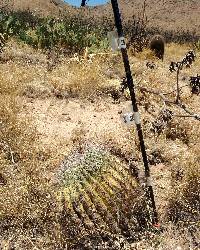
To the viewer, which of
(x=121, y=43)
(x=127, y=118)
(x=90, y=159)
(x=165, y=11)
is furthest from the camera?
(x=165, y=11)

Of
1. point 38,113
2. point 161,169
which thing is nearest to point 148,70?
point 38,113

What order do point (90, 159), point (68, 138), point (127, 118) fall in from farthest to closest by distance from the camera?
1. point (68, 138)
2. point (90, 159)
3. point (127, 118)

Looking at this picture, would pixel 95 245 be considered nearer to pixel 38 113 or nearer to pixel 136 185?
pixel 136 185

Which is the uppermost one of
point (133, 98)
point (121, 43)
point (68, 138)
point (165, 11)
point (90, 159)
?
point (121, 43)

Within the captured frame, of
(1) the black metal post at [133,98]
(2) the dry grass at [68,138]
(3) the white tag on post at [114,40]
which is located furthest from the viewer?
(2) the dry grass at [68,138]

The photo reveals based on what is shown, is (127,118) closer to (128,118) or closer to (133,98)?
(128,118)

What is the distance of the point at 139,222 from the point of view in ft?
14.3

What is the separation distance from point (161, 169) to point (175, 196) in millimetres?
628

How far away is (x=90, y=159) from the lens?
14.2 ft

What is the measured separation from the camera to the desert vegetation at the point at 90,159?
420cm

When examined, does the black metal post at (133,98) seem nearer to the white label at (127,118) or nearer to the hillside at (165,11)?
the white label at (127,118)

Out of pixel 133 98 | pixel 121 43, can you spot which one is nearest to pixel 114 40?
pixel 121 43

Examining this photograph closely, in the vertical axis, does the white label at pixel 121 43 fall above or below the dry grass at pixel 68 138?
above

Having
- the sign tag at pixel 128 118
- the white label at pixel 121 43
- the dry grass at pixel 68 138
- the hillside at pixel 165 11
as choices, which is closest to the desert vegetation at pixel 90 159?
the dry grass at pixel 68 138
